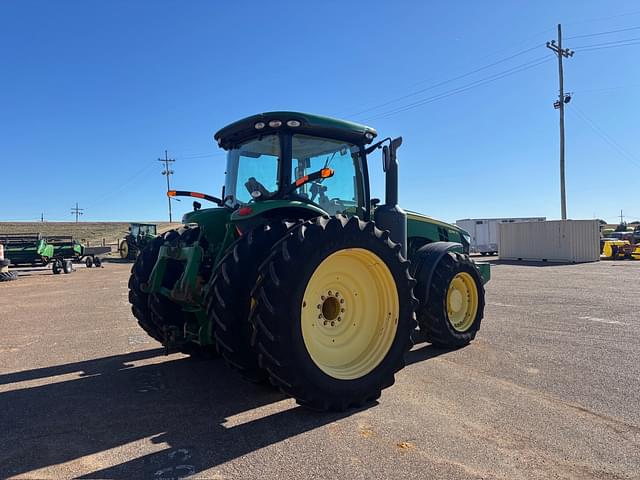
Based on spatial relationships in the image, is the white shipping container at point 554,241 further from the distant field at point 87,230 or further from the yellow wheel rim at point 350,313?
the distant field at point 87,230

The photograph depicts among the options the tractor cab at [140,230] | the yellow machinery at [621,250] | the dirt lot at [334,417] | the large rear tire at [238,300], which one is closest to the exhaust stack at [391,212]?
the dirt lot at [334,417]

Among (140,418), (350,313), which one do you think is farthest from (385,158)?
(140,418)

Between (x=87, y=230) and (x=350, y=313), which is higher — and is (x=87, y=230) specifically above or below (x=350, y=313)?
above

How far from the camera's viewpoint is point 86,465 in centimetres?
300

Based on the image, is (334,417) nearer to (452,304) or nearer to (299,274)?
(299,274)

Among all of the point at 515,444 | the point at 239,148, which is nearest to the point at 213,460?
the point at 515,444

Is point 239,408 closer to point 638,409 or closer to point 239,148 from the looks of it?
point 239,148

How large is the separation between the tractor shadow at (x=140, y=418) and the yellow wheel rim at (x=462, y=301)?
Answer: 3022mm

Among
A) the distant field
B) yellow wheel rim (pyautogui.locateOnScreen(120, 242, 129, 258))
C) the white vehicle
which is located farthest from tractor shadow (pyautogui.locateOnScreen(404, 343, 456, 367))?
the distant field

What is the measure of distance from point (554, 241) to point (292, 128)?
82.6 ft

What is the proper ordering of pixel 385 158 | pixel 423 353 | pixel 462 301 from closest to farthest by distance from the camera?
pixel 385 158, pixel 423 353, pixel 462 301

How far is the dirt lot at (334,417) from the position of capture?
9.73 ft

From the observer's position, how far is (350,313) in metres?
4.21

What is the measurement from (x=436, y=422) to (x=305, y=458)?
1172 mm
